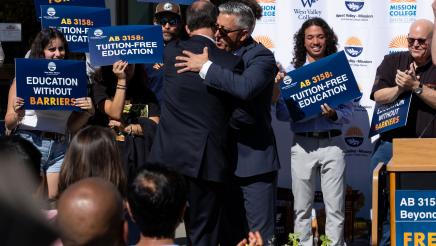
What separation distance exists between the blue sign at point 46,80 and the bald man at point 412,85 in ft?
8.45

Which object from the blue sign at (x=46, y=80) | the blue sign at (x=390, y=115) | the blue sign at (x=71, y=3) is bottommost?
the blue sign at (x=390, y=115)

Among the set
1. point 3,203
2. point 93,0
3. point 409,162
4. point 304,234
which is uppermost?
point 93,0

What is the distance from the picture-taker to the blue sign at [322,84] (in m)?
6.31

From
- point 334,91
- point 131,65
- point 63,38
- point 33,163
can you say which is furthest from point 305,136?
point 33,163

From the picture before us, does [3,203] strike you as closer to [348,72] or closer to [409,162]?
[409,162]

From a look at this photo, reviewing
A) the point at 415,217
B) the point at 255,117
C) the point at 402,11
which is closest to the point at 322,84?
the point at 255,117

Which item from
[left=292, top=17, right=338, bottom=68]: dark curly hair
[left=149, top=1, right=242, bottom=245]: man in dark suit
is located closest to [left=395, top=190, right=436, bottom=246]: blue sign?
[left=149, top=1, right=242, bottom=245]: man in dark suit

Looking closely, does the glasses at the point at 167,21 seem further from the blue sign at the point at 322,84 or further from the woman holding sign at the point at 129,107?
the blue sign at the point at 322,84

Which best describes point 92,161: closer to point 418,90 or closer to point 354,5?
point 418,90

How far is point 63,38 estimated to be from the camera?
594cm

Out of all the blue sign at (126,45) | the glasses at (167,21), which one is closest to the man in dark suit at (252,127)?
the blue sign at (126,45)

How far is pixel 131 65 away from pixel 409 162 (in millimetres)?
2308

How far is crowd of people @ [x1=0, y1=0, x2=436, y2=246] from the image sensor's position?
4.86m

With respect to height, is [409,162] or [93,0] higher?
[93,0]
